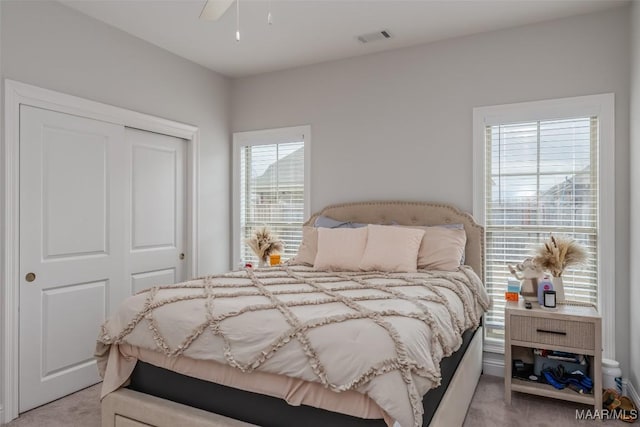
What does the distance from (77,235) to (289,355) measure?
2288 mm

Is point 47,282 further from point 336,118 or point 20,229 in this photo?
point 336,118

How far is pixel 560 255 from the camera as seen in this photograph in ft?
9.36

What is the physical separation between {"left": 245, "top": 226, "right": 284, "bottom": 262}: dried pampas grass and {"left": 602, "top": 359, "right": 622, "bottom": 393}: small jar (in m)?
2.79

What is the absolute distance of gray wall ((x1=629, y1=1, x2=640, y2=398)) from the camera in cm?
265

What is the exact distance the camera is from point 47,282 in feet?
9.33

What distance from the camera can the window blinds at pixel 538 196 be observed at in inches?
119

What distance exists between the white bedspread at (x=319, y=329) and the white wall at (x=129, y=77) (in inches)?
62.0

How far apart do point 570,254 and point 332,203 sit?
6.73 ft

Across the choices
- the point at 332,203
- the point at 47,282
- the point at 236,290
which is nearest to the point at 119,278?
the point at 47,282

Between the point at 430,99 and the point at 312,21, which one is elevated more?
the point at 312,21

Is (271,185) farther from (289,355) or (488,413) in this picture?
(289,355)

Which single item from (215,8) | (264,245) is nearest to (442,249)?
(264,245)

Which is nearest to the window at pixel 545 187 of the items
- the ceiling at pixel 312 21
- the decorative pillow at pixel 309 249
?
the ceiling at pixel 312 21

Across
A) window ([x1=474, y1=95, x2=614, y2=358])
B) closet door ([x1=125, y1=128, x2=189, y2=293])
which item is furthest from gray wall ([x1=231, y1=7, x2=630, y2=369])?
closet door ([x1=125, y1=128, x2=189, y2=293])
